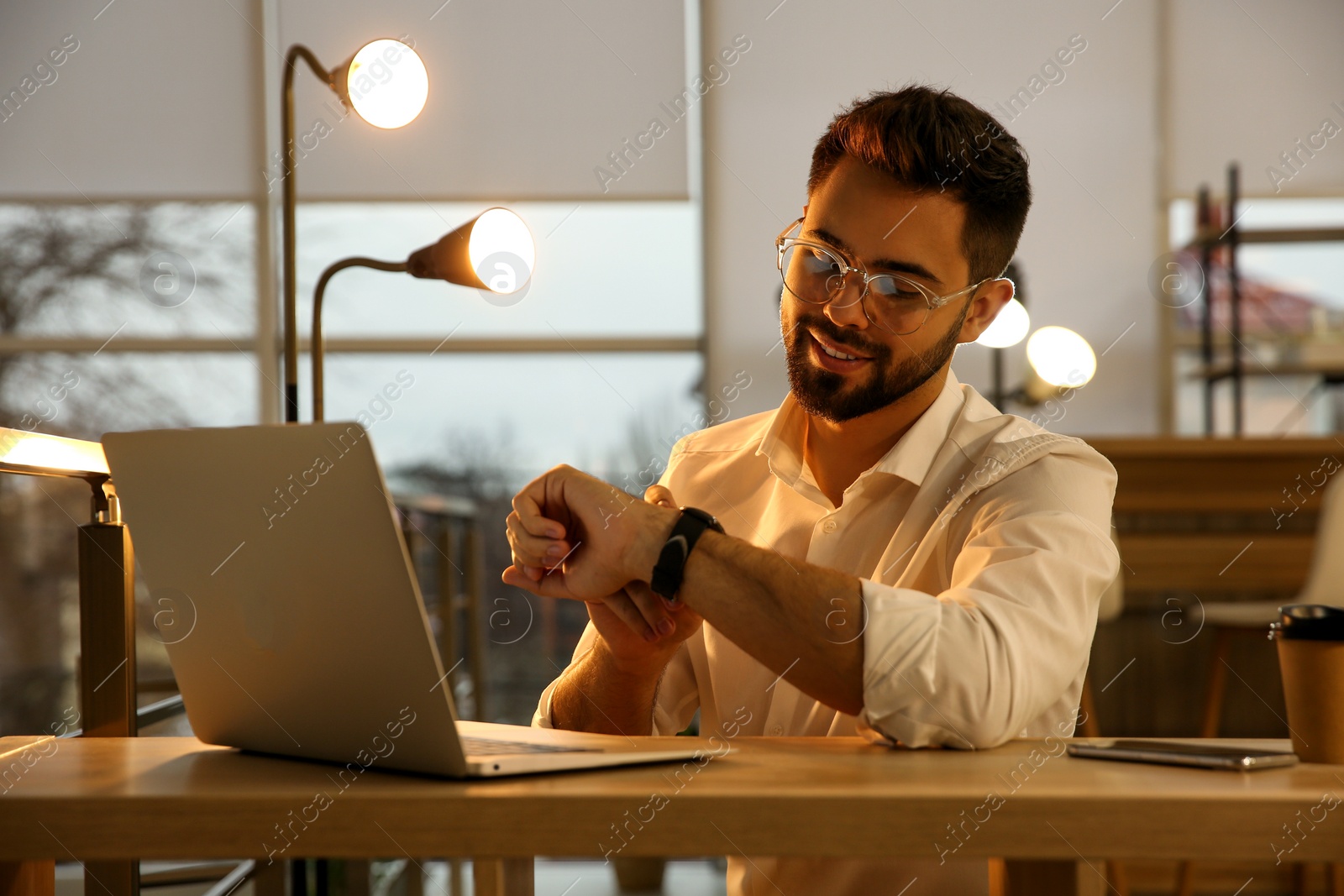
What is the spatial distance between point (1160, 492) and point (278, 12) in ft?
12.1

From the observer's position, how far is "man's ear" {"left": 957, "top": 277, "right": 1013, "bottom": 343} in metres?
1.28

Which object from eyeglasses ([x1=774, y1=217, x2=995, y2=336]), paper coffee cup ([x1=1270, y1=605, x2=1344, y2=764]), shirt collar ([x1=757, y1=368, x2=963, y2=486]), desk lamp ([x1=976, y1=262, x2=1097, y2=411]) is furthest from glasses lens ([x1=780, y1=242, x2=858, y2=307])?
desk lamp ([x1=976, y1=262, x2=1097, y2=411])

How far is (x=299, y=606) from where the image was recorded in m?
0.68

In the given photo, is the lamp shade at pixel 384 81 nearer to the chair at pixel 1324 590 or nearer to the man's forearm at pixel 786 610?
the man's forearm at pixel 786 610

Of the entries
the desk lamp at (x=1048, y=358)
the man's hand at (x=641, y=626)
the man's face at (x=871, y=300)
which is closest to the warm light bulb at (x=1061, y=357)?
the desk lamp at (x=1048, y=358)

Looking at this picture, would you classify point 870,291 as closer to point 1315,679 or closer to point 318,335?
point 1315,679

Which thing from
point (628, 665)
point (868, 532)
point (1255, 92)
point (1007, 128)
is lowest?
point (628, 665)

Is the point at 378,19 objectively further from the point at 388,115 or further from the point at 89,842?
the point at 89,842

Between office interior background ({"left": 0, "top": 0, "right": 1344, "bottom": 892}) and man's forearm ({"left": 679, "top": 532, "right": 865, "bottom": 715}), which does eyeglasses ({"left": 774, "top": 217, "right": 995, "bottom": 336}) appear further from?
office interior background ({"left": 0, "top": 0, "right": 1344, "bottom": 892})

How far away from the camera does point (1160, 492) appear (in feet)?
10.1

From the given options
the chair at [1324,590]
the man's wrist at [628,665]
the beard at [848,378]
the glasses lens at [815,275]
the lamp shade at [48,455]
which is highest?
the glasses lens at [815,275]

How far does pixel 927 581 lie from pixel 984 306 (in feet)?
1.17

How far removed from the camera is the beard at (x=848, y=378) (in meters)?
1.19

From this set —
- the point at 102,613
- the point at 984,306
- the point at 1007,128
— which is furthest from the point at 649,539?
the point at 1007,128
